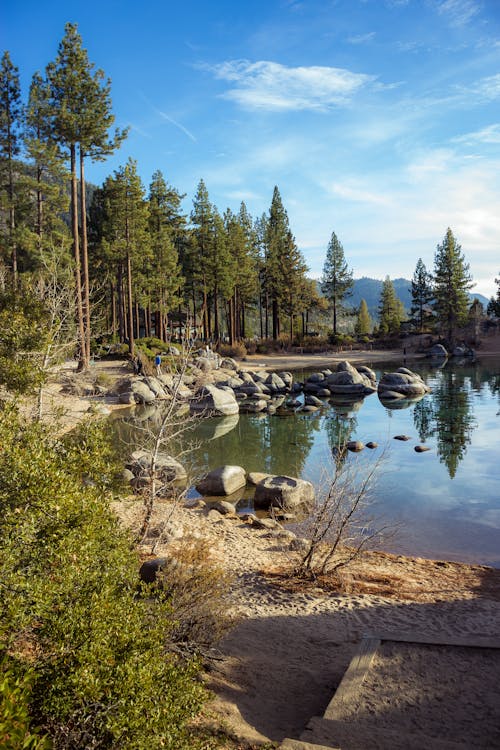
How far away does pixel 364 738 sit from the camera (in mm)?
4625

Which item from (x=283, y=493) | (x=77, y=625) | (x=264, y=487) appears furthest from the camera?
(x=264, y=487)

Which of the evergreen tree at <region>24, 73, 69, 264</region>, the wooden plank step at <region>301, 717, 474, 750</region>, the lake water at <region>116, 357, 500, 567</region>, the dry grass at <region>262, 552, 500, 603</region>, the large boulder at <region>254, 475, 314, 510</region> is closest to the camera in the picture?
the wooden plank step at <region>301, 717, 474, 750</region>

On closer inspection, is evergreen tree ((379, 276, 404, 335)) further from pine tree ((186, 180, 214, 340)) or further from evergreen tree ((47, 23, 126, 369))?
evergreen tree ((47, 23, 126, 369))

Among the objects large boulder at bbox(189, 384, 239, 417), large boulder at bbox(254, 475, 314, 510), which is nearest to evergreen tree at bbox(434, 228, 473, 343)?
large boulder at bbox(189, 384, 239, 417)

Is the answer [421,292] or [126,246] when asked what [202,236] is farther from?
[421,292]

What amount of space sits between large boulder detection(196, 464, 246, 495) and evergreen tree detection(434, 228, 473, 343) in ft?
181

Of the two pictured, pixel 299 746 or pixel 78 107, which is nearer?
pixel 299 746

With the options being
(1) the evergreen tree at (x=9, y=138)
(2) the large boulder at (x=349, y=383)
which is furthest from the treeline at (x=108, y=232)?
(2) the large boulder at (x=349, y=383)

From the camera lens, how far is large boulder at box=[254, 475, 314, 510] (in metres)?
13.6

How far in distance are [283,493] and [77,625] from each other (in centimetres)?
1044

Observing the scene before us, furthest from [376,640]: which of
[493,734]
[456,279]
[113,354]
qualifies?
[456,279]

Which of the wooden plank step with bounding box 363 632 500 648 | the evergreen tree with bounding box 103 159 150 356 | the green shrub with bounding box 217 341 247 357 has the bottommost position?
the wooden plank step with bounding box 363 632 500 648

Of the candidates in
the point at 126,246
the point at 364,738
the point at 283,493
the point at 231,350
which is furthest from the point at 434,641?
the point at 231,350

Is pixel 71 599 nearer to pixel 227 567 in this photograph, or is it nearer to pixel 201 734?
pixel 201 734
